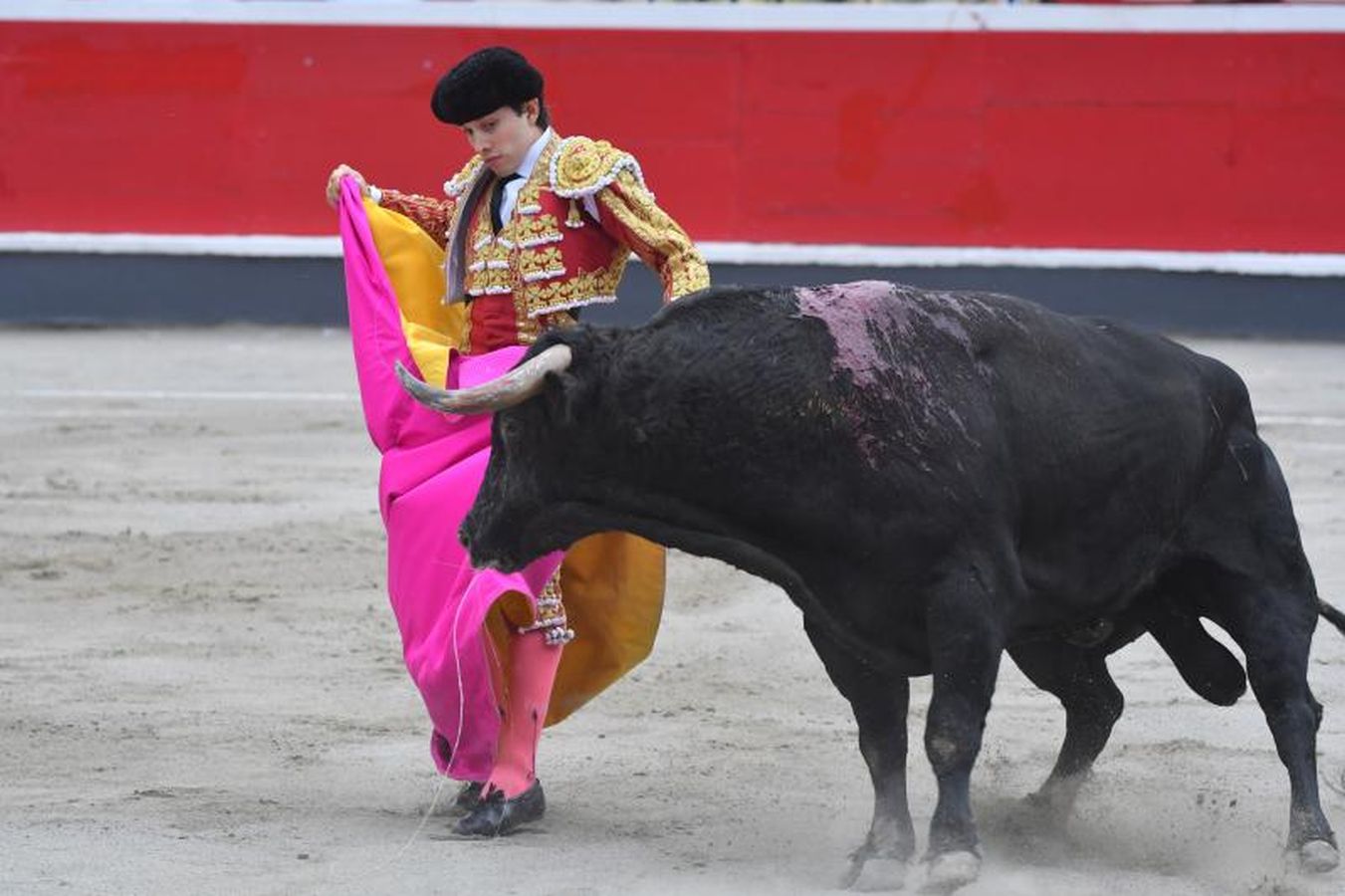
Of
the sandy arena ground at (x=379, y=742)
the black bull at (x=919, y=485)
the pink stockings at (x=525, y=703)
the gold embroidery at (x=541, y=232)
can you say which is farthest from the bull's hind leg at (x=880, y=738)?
the gold embroidery at (x=541, y=232)

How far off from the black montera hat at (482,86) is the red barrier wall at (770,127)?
229 inches

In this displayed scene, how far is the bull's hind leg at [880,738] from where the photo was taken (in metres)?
3.14

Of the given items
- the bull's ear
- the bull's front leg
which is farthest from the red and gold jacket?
the bull's front leg

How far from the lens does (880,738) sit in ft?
10.6

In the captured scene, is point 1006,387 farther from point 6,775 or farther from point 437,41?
point 437,41

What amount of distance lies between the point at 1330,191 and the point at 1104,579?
6.21 meters

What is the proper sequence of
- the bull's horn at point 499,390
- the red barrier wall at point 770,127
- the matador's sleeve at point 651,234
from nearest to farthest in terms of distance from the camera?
the bull's horn at point 499,390 < the matador's sleeve at point 651,234 < the red barrier wall at point 770,127

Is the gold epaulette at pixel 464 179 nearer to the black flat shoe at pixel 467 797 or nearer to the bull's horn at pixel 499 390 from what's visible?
the bull's horn at pixel 499 390

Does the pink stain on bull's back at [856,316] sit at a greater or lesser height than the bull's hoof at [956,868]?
greater

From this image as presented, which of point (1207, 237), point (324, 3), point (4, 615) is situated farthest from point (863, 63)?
point (4, 615)

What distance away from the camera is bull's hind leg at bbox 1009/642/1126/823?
11.5ft

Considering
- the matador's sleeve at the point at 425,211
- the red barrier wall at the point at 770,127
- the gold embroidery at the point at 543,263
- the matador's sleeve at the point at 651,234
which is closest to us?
the matador's sleeve at the point at 651,234

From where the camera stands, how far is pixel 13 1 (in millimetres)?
9234

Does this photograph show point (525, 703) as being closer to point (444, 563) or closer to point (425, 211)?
point (444, 563)
